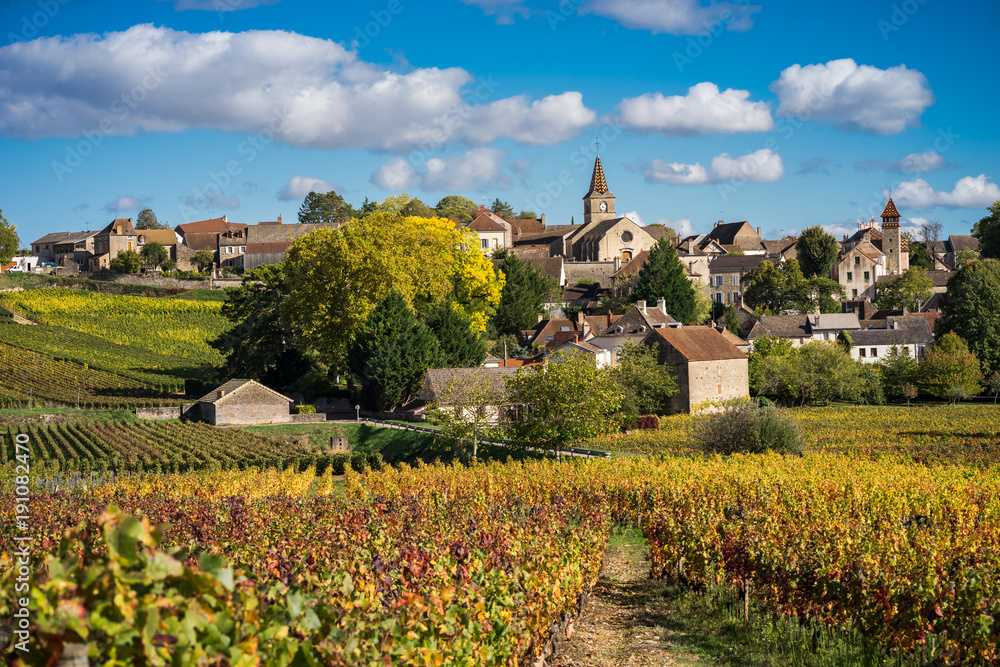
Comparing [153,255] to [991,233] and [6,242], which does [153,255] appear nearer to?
[6,242]

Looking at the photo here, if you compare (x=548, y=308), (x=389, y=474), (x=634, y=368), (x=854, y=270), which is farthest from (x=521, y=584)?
(x=854, y=270)

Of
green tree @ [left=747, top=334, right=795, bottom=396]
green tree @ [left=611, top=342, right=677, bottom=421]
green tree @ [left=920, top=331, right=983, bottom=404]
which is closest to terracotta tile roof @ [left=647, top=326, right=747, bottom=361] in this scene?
green tree @ [left=611, top=342, right=677, bottom=421]

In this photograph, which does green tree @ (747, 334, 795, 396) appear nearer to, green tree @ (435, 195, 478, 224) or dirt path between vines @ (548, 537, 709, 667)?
dirt path between vines @ (548, 537, 709, 667)

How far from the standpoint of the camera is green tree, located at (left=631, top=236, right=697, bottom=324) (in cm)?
7731

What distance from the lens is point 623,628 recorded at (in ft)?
39.2

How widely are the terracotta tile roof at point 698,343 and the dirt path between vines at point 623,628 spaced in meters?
40.5

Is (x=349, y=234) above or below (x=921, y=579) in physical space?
above

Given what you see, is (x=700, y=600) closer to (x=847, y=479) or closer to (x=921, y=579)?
(x=921, y=579)

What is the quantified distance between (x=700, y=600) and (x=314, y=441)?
1504 inches

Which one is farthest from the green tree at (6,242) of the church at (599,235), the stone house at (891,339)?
the stone house at (891,339)

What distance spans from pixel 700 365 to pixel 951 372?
20.5 meters

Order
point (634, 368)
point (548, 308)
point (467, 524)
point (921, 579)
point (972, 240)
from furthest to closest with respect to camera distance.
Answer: point (972, 240) < point (548, 308) < point (634, 368) < point (467, 524) < point (921, 579)

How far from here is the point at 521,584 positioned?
9.04 meters

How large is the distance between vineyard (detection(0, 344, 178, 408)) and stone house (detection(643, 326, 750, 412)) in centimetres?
3194
